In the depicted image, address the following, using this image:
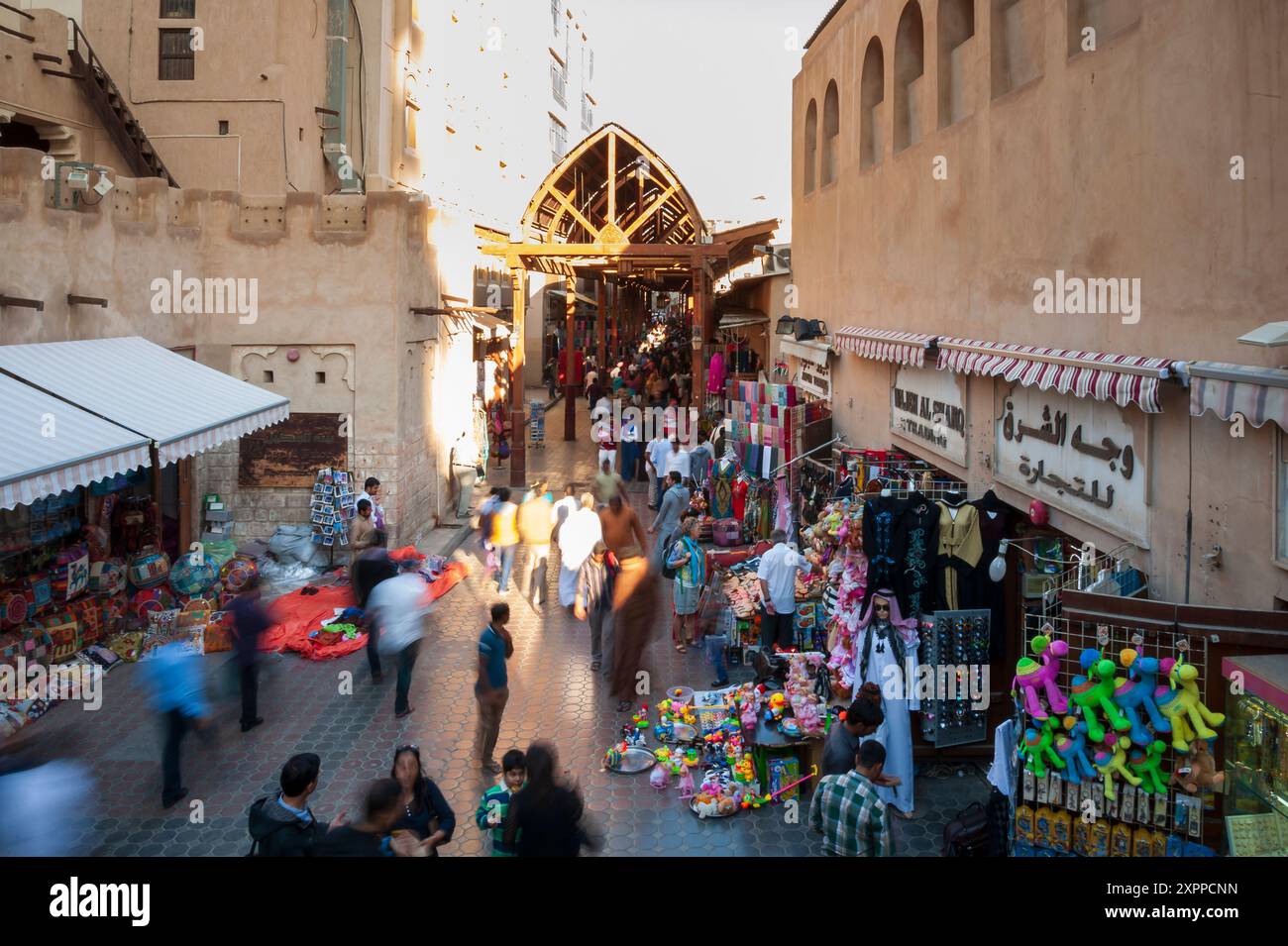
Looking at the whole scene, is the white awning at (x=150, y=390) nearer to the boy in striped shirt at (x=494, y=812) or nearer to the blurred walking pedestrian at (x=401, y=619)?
the blurred walking pedestrian at (x=401, y=619)

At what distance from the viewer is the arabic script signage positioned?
600cm

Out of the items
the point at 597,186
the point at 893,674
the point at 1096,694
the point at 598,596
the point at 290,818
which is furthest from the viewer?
the point at 597,186

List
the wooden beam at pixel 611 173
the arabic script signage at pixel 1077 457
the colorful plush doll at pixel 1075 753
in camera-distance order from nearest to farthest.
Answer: the colorful plush doll at pixel 1075 753, the arabic script signage at pixel 1077 457, the wooden beam at pixel 611 173

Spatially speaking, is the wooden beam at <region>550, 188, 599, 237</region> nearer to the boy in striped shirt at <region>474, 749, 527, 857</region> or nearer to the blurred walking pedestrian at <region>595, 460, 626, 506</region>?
the blurred walking pedestrian at <region>595, 460, 626, 506</region>

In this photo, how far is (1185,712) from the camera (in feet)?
15.9

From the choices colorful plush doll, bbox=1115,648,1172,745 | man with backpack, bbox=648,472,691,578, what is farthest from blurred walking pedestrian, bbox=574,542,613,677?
colorful plush doll, bbox=1115,648,1172,745

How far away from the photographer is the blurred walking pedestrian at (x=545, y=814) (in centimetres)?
449

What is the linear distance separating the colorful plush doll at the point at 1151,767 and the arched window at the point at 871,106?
31.7 feet

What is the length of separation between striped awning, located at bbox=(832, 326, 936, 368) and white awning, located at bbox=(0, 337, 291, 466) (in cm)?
714

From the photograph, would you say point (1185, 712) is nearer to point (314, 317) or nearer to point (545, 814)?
point (545, 814)

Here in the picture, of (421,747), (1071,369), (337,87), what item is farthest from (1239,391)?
(337,87)

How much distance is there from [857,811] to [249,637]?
517 cm

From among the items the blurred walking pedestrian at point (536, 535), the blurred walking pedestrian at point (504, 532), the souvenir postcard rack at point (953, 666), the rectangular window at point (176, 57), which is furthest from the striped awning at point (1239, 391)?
the rectangular window at point (176, 57)

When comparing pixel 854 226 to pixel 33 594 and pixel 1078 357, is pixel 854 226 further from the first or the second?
pixel 33 594
